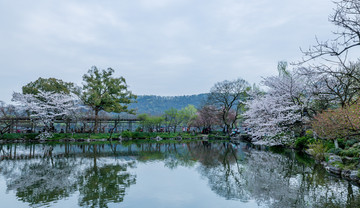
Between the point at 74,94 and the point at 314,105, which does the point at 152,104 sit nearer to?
the point at 74,94

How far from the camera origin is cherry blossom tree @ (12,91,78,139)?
89.7 feet

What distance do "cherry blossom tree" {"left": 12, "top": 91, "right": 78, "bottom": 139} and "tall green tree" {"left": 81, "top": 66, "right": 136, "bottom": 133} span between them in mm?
2287

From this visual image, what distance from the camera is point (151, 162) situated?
547 inches

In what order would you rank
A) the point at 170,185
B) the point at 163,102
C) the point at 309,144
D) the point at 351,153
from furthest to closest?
the point at 163,102
the point at 309,144
the point at 351,153
the point at 170,185

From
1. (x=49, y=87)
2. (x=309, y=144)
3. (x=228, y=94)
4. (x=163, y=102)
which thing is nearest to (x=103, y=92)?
(x=49, y=87)

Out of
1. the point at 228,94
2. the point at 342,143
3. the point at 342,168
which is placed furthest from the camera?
the point at 228,94

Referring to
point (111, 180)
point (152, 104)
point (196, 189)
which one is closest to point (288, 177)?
point (196, 189)

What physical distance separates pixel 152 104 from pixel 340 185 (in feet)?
267

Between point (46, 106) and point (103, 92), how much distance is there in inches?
296

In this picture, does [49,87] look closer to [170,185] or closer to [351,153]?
[170,185]

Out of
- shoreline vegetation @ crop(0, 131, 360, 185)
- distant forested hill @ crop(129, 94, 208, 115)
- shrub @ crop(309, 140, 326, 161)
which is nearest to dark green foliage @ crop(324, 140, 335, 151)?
shoreline vegetation @ crop(0, 131, 360, 185)

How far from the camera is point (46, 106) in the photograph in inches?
1083

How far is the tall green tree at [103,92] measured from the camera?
31938 millimetres

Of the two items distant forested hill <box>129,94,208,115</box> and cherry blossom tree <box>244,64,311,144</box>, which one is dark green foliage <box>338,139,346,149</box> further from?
distant forested hill <box>129,94,208,115</box>
